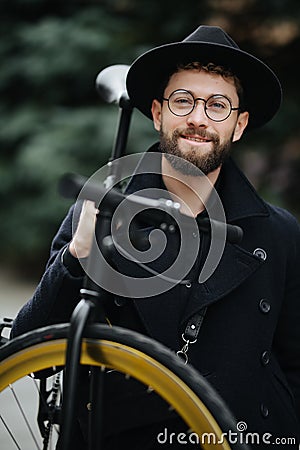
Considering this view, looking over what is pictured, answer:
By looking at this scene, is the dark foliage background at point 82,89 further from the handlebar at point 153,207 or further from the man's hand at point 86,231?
the handlebar at point 153,207

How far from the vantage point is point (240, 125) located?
245 cm

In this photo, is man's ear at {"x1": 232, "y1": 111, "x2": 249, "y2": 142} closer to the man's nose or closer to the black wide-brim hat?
the black wide-brim hat

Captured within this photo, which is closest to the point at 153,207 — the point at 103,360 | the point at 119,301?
the point at 103,360

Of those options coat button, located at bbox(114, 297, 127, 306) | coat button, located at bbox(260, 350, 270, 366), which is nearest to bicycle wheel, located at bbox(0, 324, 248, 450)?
coat button, located at bbox(114, 297, 127, 306)

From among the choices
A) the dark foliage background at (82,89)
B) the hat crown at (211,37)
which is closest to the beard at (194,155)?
the hat crown at (211,37)

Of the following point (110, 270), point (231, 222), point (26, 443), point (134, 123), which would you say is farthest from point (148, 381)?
point (134, 123)

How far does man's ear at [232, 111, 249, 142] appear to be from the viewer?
241 centimetres

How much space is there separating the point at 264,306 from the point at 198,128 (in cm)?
53

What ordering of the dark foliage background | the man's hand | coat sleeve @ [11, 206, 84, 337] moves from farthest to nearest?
the dark foliage background → coat sleeve @ [11, 206, 84, 337] → the man's hand

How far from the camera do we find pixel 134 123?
6.57m

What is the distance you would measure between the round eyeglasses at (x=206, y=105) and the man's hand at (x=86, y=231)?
18.3 inches

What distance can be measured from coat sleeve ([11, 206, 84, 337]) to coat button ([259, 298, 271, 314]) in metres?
0.52

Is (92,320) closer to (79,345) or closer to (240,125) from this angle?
(79,345)

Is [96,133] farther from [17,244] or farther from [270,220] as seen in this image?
[270,220]
